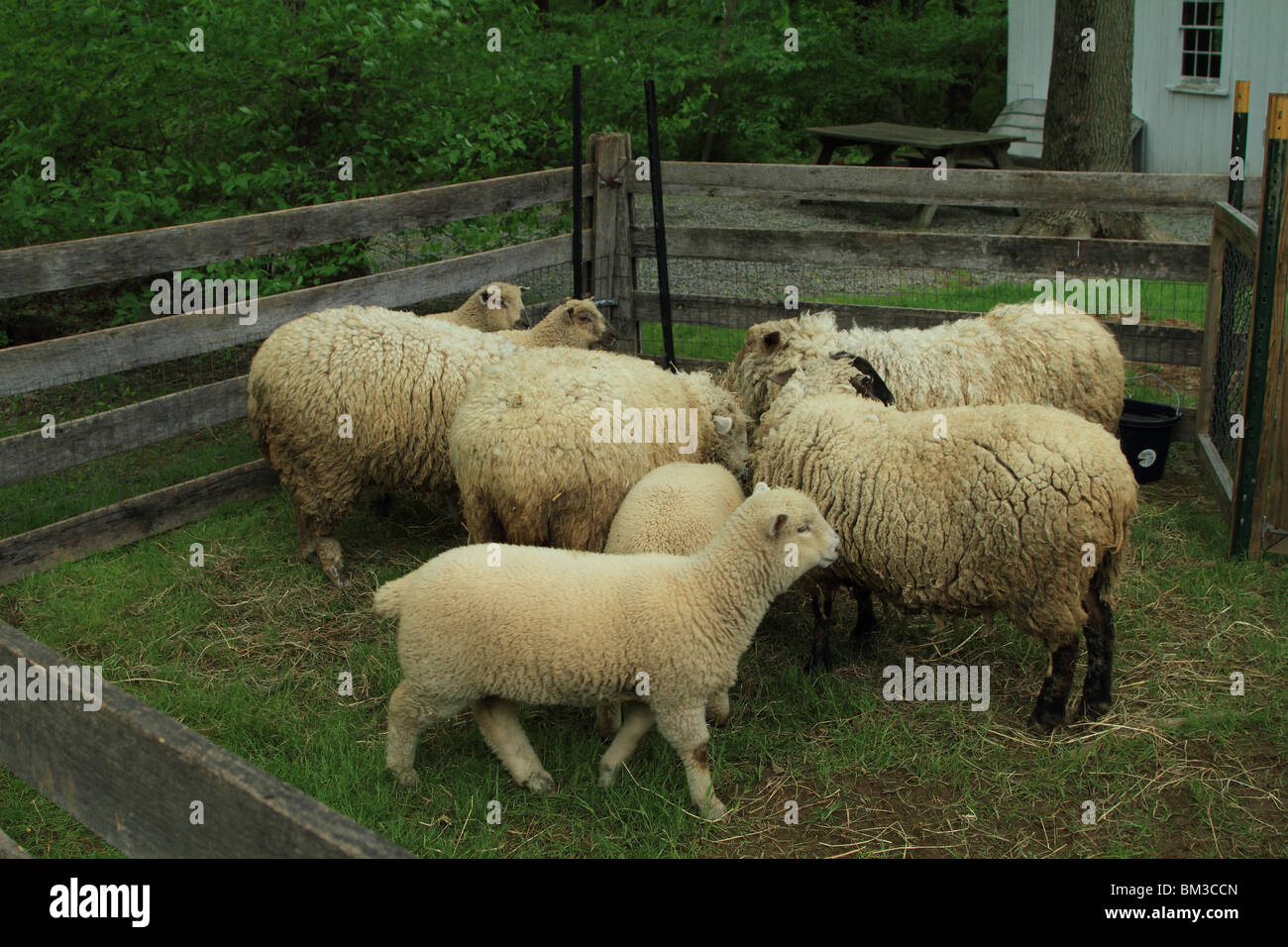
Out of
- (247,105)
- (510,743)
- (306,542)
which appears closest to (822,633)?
(510,743)

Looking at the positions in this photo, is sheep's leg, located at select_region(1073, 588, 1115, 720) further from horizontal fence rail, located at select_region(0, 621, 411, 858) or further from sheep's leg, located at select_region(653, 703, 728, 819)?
horizontal fence rail, located at select_region(0, 621, 411, 858)

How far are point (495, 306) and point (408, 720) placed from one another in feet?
13.2

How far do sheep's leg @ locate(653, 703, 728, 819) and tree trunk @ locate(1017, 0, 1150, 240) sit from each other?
9.61 meters

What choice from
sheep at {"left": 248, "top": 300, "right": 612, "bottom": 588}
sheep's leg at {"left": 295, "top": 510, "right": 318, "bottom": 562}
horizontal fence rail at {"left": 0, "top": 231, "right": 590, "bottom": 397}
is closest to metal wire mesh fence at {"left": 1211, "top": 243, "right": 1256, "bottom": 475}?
sheep at {"left": 248, "top": 300, "right": 612, "bottom": 588}

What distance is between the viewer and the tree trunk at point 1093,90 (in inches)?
472

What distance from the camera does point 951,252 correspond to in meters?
7.64

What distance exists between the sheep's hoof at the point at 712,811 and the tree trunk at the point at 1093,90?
9663 millimetres

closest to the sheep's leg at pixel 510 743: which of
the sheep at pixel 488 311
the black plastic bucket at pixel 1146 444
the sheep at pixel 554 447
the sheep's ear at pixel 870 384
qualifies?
the sheep at pixel 554 447

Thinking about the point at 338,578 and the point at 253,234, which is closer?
the point at 338,578

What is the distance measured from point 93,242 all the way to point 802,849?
4.74 meters

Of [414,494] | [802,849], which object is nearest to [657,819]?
[802,849]

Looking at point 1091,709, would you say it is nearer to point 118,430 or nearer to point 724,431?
point 724,431

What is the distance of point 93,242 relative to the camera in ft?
19.9

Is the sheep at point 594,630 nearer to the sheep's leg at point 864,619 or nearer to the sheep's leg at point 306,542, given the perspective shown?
the sheep's leg at point 864,619
